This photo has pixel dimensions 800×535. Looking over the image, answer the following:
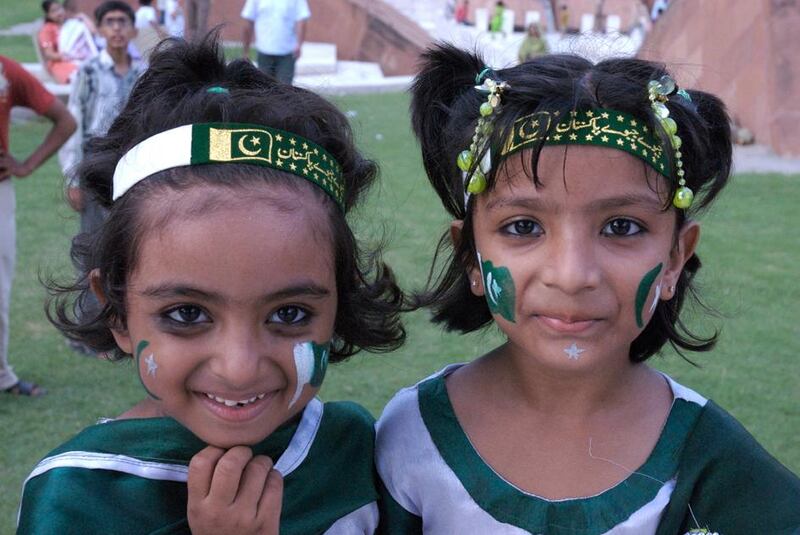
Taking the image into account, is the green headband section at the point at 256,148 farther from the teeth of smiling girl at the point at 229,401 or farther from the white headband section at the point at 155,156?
the teeth of smiling girl at the point at 229,401

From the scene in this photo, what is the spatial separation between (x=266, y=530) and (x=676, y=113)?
1.30m

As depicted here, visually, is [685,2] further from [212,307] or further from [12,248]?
[212,307]

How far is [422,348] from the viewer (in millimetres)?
6230

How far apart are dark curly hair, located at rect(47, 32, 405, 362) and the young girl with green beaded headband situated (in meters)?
0.21

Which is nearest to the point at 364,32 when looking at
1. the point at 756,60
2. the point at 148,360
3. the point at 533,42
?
the point at 533,42

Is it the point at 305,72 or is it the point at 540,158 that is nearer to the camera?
the point at 540,158

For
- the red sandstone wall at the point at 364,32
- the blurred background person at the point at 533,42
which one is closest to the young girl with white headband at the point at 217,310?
the blurred background person at the point at 533,42

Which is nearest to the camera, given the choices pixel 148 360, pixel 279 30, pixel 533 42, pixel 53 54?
pixel 148 360

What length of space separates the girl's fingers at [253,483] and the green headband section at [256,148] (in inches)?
23.1

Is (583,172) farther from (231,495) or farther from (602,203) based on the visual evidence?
(231,495)

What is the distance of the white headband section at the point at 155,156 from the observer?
2.14 meters

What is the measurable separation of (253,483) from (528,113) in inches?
38.9

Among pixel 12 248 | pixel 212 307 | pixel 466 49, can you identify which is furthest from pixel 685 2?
pixel 212 307

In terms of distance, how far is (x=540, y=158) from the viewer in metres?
2.24
